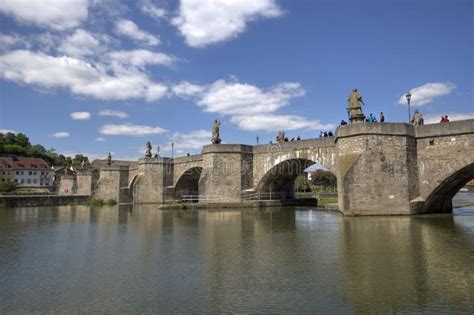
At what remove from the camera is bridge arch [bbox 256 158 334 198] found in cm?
3109

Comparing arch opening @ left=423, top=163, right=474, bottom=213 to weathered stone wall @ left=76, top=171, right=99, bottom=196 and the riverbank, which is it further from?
weathered stone wall @ left=76, top=171, right=99, bottom=196

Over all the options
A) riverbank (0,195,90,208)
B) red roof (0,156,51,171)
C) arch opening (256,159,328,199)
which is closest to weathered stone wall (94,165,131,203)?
riverbank (0,195,90,208)

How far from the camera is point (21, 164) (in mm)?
86188

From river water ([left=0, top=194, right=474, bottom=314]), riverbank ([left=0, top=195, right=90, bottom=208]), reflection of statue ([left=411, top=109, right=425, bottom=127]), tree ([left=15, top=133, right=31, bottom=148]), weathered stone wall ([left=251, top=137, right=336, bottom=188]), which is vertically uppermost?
tree ([left=15, top=133, right=31, bottom=148])

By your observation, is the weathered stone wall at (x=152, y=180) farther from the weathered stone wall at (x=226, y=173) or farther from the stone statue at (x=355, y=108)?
the stone statue at (x=355, y=108)

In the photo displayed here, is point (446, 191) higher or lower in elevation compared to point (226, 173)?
lower

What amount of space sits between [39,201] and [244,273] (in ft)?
125

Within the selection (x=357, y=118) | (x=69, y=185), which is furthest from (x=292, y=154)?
(x=69, y=185)

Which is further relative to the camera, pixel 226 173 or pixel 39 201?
pixel 39 201

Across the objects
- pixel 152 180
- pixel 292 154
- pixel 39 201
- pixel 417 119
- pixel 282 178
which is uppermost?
pixel 417 119

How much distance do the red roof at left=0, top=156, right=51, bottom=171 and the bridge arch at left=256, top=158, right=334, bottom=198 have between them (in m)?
72.0

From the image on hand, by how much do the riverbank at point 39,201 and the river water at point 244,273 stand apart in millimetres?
26555

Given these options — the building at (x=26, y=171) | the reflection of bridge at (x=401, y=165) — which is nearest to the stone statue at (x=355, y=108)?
the reflection of bridge at (x=401, y=165)

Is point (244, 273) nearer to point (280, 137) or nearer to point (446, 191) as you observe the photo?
point (446, 191)
